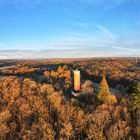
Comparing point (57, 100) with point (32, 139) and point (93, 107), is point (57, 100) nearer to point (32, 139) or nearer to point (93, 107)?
point (93, 107)

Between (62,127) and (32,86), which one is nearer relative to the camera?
(62,127)

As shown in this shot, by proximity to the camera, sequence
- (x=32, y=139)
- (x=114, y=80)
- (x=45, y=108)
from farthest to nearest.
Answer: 1. (x=114, y=80)
2. (x=45, y=108)
3. (x=32, y=139)

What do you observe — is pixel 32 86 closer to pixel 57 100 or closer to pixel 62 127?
pixel 57 100

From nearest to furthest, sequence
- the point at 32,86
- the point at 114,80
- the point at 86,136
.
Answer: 1. the point at 86,136
2. the point at 32,86
3. the point at 114,80

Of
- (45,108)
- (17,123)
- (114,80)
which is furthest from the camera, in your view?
(114,80)

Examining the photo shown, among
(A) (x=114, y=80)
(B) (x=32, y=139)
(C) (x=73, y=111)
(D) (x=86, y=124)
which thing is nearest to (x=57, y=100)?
(C) (x=73, y=111)

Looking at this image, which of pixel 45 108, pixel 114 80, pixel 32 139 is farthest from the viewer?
pixel 114 80

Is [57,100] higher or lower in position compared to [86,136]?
higher

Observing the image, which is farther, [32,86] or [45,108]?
[32,86]

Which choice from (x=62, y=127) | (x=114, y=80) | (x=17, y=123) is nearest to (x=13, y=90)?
(x=17, y=123)
